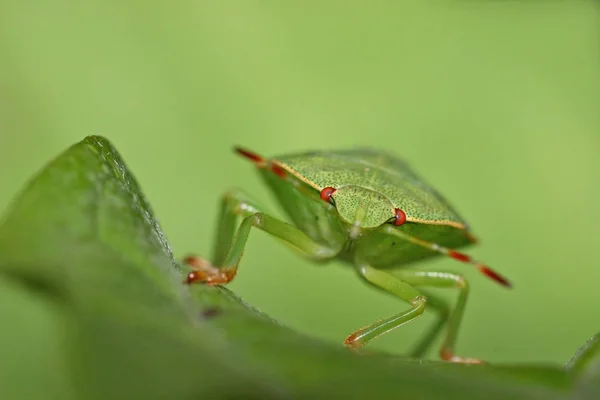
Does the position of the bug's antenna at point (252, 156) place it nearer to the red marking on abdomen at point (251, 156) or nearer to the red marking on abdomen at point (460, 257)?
the red marking on abdomen at point (251, 156)

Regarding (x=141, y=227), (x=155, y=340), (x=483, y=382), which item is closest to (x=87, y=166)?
(x=141, y=227)

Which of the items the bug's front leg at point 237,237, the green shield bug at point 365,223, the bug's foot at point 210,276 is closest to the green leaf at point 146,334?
the bug's foot at point 210,276

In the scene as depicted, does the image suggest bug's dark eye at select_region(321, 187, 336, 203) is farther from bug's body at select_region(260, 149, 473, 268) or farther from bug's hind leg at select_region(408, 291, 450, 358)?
bug's hind leg at select_region(408, 291, 450, 358)

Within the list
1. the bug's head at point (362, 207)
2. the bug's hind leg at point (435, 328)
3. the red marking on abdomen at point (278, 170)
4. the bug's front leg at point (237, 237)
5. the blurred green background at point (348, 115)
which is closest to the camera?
the bug's front leg at point (237, 237)

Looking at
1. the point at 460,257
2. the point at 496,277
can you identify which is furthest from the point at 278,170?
the point at 496,277

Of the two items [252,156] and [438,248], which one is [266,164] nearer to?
[252,156]

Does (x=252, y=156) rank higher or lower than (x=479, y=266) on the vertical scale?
higher
